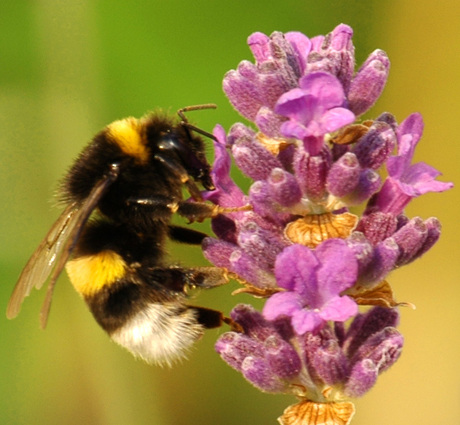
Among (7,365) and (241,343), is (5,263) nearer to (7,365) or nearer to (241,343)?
(7,365)

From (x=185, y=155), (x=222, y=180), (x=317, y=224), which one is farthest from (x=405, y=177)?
(x=185, y=155)

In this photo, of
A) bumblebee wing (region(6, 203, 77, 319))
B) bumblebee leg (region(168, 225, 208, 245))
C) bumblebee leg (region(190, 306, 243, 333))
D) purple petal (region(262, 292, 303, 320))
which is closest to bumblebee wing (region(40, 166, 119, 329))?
bumblebee wing (region(6, 203, 77, 319))

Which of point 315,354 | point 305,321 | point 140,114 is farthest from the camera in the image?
point 140,114

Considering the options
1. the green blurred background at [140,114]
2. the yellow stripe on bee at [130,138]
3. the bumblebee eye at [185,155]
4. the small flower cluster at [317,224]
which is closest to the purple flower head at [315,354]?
the small flower cluster at [317,224]

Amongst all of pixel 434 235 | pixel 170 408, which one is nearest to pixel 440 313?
pixel 170 408

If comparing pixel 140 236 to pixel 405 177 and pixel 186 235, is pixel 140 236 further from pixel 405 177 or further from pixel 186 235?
pixel 405 177

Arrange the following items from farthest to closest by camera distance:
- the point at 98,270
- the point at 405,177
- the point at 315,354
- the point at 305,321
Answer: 1. the point at 98,270
2. the point at 405,177
3. the point at 315,354
4. the point at 305,321

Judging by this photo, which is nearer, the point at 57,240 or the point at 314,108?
the point at 314,108

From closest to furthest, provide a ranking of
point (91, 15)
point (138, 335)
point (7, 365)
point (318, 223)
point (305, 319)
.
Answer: point (305, 319) → point (318, 223) → point (138, 335) → point (7, 365) → point (91, 15)
